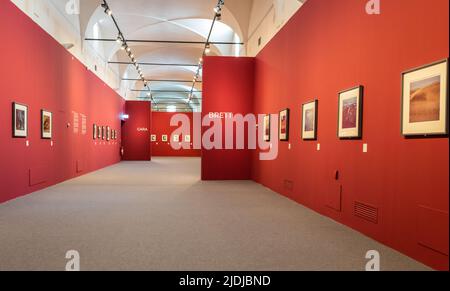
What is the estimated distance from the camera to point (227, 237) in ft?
16.9

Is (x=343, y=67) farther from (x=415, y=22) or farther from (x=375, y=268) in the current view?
(x=375, y=268)

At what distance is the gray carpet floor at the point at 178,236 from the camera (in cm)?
401

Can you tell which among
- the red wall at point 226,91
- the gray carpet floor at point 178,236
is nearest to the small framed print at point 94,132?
the red wall at point 226,91

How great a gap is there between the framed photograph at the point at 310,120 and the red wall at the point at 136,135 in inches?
792

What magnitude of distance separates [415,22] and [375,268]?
2886 mm

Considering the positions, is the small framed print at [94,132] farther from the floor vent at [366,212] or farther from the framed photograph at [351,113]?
the floor vent at [366,212]

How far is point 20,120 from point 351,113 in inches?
301

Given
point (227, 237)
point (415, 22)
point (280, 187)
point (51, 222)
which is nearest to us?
point (415, 22)

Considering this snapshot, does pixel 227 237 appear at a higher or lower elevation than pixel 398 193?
lower

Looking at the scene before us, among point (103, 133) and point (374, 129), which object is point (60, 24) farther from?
point (374, 129)

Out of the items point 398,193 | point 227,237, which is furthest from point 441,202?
point 227,237

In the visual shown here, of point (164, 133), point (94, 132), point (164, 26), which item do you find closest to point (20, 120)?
point (94, 132)

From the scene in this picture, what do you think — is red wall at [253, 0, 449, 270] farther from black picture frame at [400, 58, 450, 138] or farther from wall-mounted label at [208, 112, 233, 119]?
wall-mounted label at [208, 112, 233, 119]

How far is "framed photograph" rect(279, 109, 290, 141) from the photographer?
922cm
